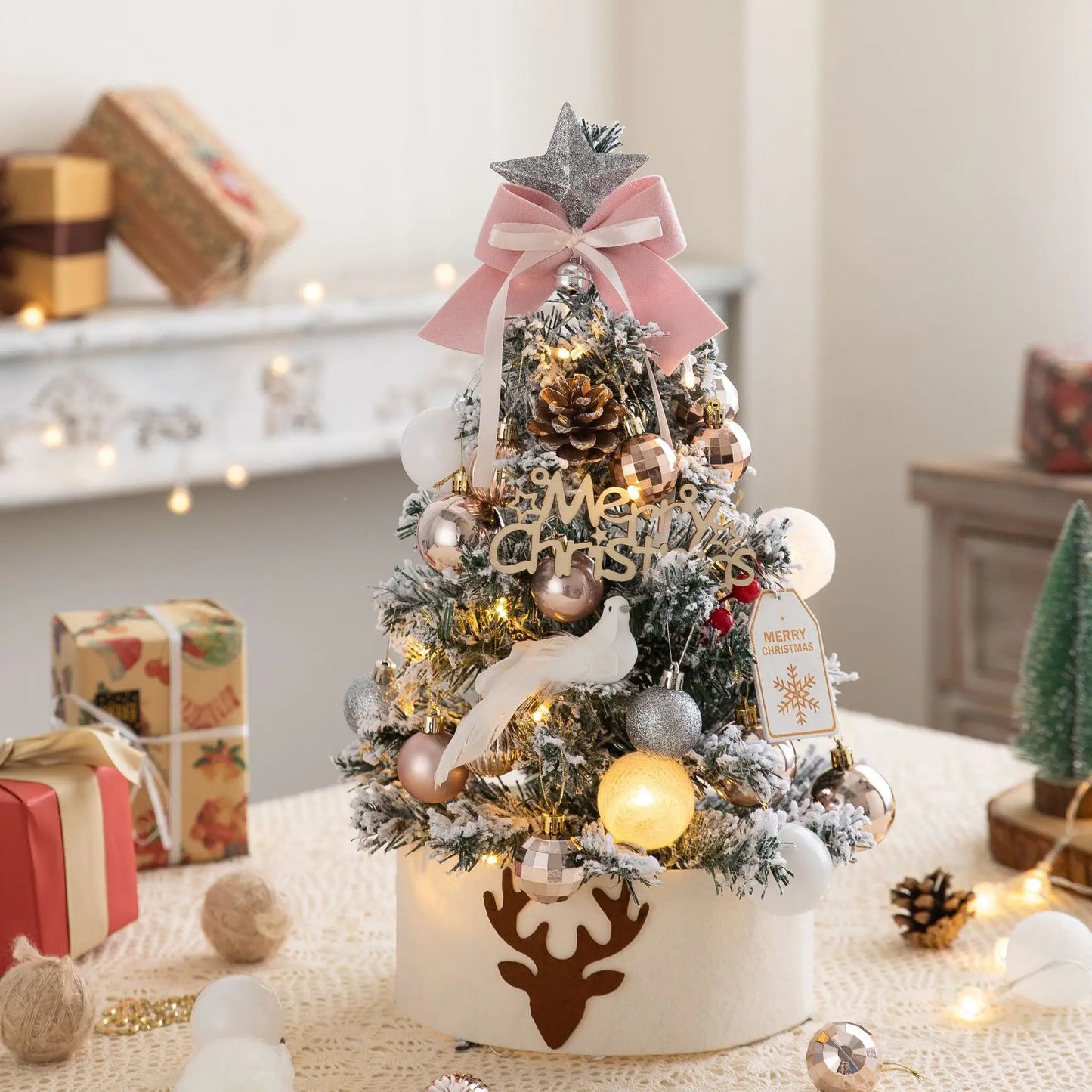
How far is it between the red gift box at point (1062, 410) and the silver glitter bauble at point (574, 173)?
4.67 feet

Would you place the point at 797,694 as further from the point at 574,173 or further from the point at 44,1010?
the point at 44,1010

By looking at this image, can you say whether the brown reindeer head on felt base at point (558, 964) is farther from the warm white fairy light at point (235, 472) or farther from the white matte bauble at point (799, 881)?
the warm white fairy light at point (235, 472)

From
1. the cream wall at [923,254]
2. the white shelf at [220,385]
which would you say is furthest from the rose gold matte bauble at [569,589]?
the cream wall at [923,254]

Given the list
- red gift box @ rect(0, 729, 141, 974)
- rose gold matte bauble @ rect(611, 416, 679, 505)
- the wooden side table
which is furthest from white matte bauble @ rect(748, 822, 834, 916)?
the wooden side table

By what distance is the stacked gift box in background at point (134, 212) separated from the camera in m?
1.79

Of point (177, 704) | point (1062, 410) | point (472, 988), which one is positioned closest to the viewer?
point (472, 988)

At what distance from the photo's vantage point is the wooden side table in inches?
84.4

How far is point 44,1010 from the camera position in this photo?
0.87m

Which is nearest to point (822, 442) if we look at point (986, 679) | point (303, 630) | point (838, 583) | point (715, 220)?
point (838, 583)

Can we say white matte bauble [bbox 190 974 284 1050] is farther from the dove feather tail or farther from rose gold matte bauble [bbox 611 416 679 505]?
rose gold matte bauble [bbox 611 416 679 505]

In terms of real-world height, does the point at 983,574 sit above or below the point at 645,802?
below

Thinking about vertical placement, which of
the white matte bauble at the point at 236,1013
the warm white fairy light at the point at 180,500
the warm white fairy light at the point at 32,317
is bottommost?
the white matte bauble at the point at 236,1013

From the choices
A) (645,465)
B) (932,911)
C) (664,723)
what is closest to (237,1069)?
(664,723)

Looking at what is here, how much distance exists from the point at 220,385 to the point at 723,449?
121 centimetres
